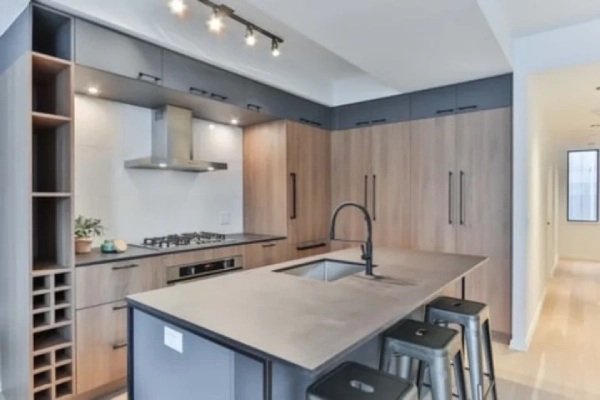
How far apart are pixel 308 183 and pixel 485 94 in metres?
1.96

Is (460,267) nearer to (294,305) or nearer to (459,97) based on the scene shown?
(294,305)

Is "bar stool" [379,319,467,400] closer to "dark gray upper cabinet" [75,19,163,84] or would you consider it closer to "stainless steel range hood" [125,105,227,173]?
"stainless steel range hood" [125,105,227,173]

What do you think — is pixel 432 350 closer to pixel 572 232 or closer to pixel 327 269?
pixel 327 269

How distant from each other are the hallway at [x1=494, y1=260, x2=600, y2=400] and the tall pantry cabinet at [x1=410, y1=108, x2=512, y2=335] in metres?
0.40

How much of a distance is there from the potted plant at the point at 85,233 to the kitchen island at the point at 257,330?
1.24m

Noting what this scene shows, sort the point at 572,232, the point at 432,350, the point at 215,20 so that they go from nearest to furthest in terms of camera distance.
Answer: the point at 432,350 → the point at 215,20 → the point at 572,232

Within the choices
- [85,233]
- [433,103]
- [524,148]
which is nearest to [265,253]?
[85,233]

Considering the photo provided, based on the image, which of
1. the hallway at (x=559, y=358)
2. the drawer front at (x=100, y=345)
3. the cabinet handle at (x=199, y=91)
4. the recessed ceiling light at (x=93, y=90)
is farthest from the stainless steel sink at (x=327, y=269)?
the recessed ceiling light at (x=93, y=90)

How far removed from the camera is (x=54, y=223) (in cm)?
242

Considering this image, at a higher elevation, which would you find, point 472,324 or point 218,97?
point 218,97

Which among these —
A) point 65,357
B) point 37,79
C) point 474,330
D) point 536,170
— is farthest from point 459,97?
point 65,357

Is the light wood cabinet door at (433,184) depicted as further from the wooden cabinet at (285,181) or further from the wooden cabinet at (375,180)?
the wooden cabinet at (285,181)

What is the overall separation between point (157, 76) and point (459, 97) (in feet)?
8.99

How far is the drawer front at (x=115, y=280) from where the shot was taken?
231 centimetres
